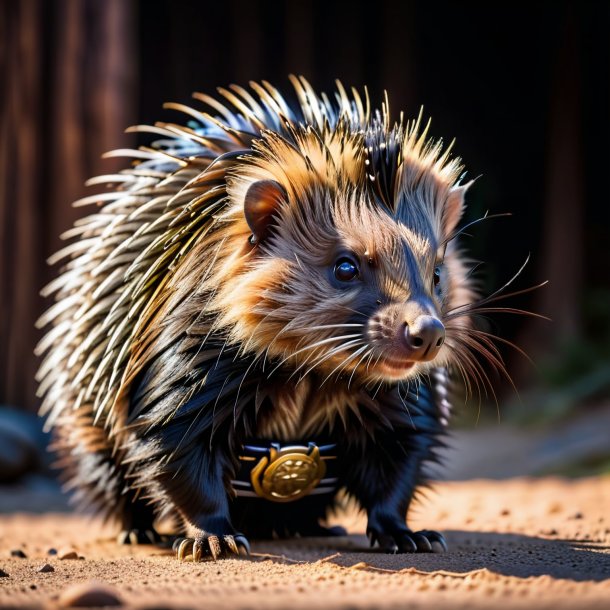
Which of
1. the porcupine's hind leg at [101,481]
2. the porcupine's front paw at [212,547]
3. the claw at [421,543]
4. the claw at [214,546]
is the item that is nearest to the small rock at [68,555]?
the porcupine's hind leg at [101,481]

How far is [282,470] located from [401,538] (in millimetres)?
505

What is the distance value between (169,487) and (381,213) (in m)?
1.21

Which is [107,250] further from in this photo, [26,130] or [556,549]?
[26,130]

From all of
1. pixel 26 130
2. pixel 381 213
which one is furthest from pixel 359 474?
pixel 26 130

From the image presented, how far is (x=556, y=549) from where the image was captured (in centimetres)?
339

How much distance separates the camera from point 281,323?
3.20 metres

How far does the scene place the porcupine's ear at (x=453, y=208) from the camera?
3.56 m

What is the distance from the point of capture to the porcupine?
317cm

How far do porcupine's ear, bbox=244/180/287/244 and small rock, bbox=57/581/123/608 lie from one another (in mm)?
1344

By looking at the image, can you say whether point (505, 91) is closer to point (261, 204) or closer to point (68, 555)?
point (261, 204)

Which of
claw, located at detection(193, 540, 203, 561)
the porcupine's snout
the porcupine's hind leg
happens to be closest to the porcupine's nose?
the porcupine's snout

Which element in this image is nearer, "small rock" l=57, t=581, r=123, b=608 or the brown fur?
"small rock" l=57, t=581, r=123, b=608

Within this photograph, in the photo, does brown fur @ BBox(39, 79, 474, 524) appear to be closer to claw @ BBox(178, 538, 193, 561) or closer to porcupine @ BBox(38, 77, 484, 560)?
porcupine @ BBox(38, 77, 484, 560)

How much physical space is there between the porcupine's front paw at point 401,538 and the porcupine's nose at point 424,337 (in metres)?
0.88
